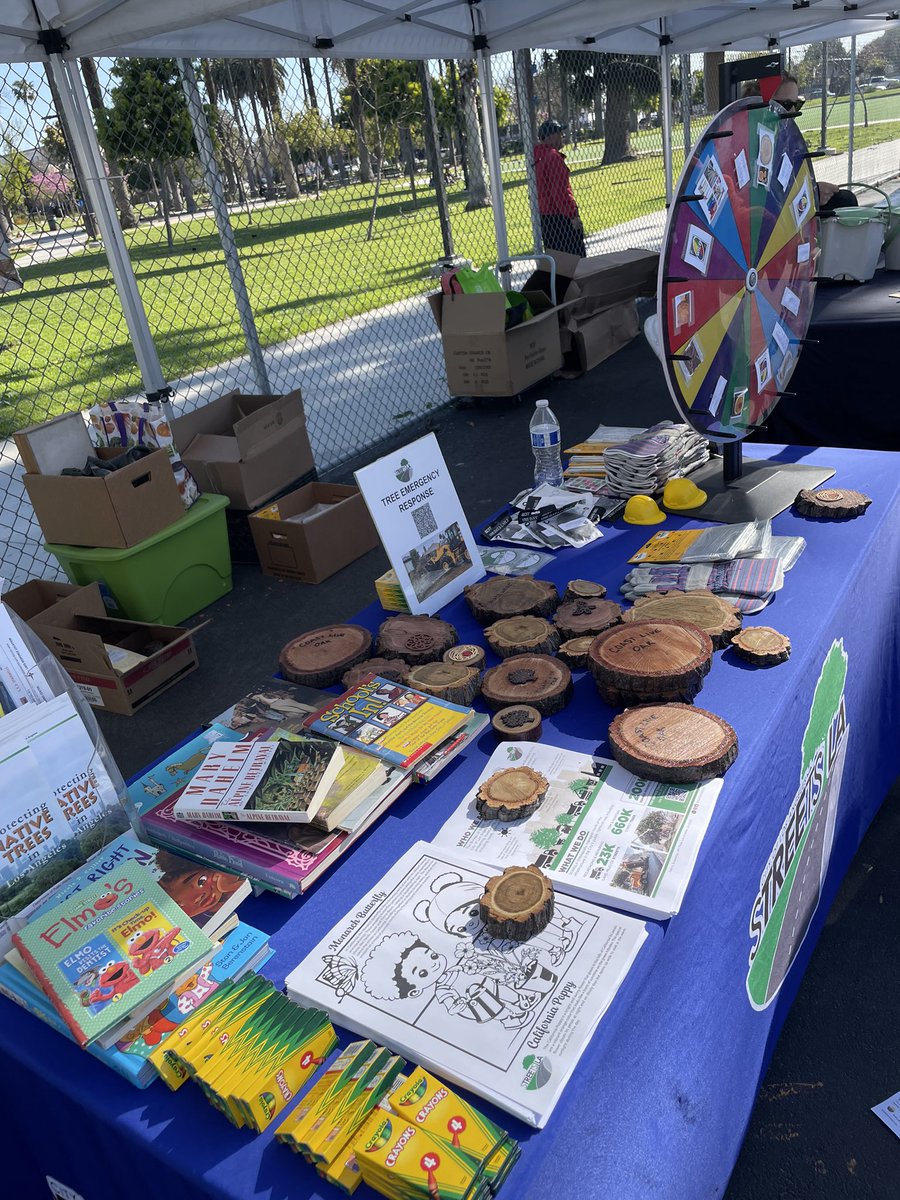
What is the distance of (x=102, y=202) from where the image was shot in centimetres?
373

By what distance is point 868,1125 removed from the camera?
1604 millimetres

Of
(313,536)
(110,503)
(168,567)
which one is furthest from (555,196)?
(110,503)

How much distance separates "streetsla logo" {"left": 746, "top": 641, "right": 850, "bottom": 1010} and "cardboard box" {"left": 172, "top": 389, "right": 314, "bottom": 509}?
9.63 ft

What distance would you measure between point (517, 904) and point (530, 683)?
52 cm

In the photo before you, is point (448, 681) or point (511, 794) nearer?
point (511, 794)

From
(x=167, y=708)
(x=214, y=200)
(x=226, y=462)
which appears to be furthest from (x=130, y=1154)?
(x=214, y=200)

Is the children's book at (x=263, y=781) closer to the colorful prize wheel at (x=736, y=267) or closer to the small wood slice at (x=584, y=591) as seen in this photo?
the small wood slice at (x=584, y=591)

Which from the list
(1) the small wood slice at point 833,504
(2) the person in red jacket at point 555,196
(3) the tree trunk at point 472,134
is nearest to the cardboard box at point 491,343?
(3) the tree trunk at point 472,134

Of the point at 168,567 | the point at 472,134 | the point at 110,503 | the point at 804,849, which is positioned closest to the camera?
the point at 804,849

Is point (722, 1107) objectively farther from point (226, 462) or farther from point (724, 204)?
point (226, 462)

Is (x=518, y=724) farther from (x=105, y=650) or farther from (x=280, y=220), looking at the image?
(x=280, y=220)

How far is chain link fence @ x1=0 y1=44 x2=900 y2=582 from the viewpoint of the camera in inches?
225

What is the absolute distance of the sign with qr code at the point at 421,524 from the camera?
1.82m

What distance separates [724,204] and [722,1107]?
1.62 metres
